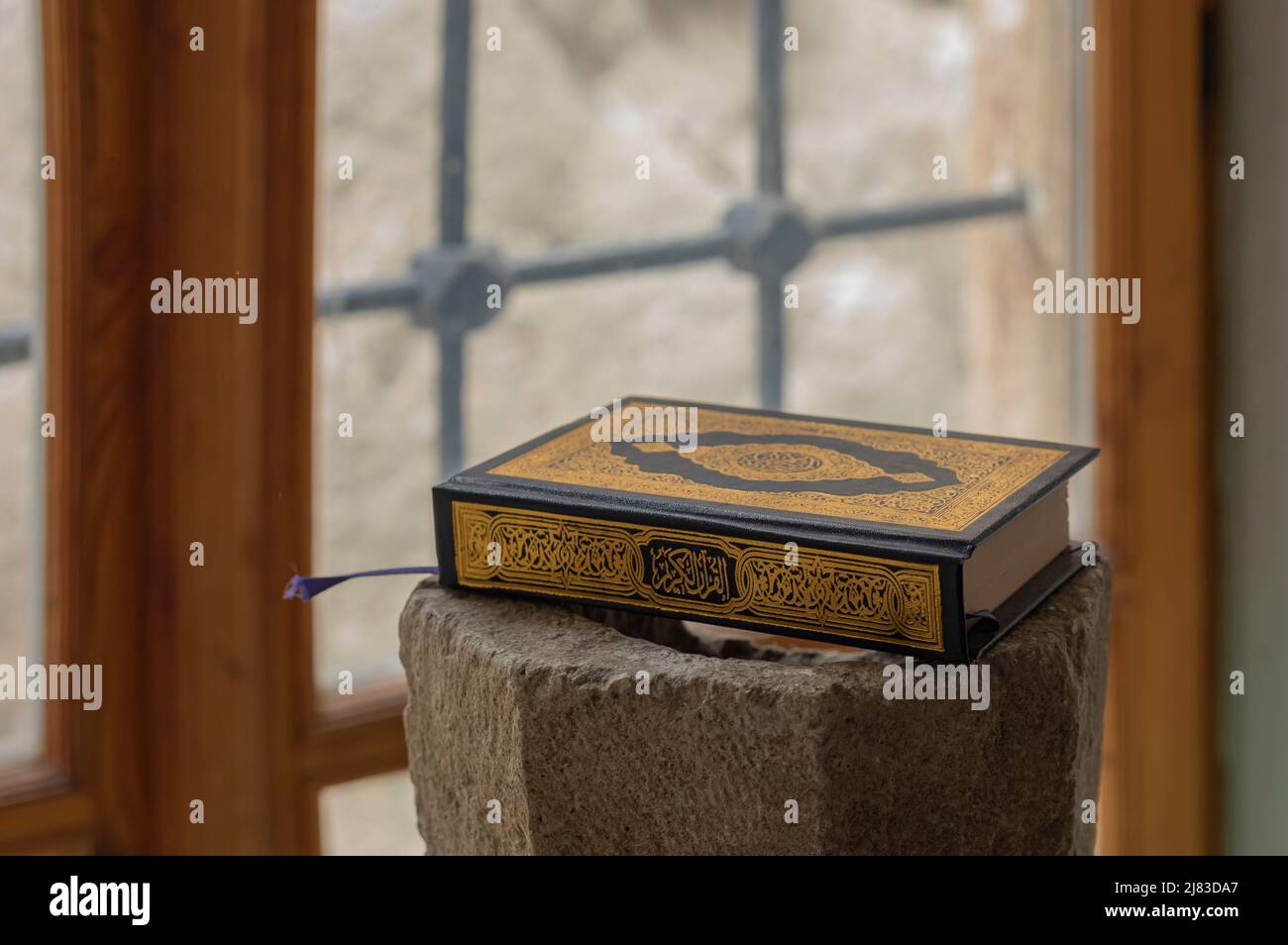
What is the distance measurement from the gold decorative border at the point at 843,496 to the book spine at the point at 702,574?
34 millimetres

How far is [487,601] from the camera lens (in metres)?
0.98

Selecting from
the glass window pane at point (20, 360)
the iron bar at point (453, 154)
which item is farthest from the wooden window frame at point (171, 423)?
the iron bar at point (453, 154)

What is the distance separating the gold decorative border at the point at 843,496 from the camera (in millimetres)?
899

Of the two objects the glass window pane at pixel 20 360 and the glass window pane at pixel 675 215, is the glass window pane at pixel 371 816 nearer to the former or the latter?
the glass window pane at pixel 675 215

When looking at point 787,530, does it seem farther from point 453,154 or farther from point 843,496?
point 453,154

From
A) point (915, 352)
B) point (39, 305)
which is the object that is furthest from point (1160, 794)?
point (39, 305)

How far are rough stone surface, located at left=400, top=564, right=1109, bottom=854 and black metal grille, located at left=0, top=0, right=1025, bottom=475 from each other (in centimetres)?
49

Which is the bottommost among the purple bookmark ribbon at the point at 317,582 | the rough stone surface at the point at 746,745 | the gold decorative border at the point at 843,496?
the rough stone surface at the point at 746,745

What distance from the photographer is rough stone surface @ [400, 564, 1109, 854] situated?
85 cm

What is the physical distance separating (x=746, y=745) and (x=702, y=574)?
0.35 ft

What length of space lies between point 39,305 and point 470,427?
42 cm

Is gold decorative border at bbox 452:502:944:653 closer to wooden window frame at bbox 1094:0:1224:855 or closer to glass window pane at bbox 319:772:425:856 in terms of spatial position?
glass window pane at bbox 319:772:425:856

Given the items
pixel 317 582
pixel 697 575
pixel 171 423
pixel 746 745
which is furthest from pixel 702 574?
pixel 171 423

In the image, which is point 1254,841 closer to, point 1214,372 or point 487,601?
point 1214,372
